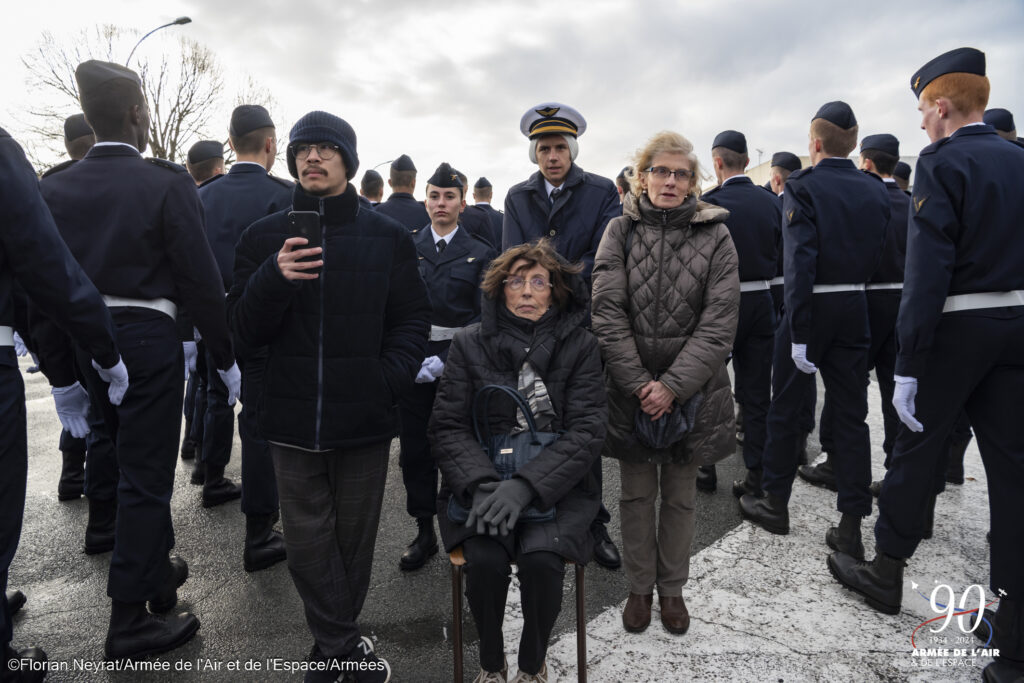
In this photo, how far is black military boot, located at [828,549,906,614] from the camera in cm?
293

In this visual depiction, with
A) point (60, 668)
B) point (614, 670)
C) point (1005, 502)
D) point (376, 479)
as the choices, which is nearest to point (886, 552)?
point (1005, 502)

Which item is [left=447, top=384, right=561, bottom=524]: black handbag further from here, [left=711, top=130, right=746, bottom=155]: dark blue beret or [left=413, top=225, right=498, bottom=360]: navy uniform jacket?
[left=711, top=130, right=746, bottom=155]: dark blue beret

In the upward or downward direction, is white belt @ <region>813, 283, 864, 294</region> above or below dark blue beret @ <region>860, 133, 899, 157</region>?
below

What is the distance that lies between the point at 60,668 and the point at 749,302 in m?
4.56

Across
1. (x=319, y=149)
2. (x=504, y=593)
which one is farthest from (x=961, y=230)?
(x=319, y=149)

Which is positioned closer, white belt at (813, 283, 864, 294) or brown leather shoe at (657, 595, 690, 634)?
A: brown leather shoe at (657, 595, 690, 634)

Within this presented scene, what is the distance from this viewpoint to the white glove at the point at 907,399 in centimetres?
270

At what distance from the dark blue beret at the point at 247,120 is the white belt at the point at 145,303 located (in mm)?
1547

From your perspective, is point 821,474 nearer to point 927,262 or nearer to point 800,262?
point 800,262

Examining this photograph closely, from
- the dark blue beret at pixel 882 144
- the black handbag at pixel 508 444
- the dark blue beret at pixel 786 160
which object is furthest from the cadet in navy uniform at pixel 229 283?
the dark blue beret at pixel 786 160

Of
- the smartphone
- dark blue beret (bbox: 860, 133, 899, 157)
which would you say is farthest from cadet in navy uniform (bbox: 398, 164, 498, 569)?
dark blue beret (bbox: 860, 133, 899, 157)

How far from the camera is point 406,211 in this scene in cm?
523

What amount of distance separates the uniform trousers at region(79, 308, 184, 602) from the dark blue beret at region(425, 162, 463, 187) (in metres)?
1.74

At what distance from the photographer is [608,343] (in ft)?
9.48
